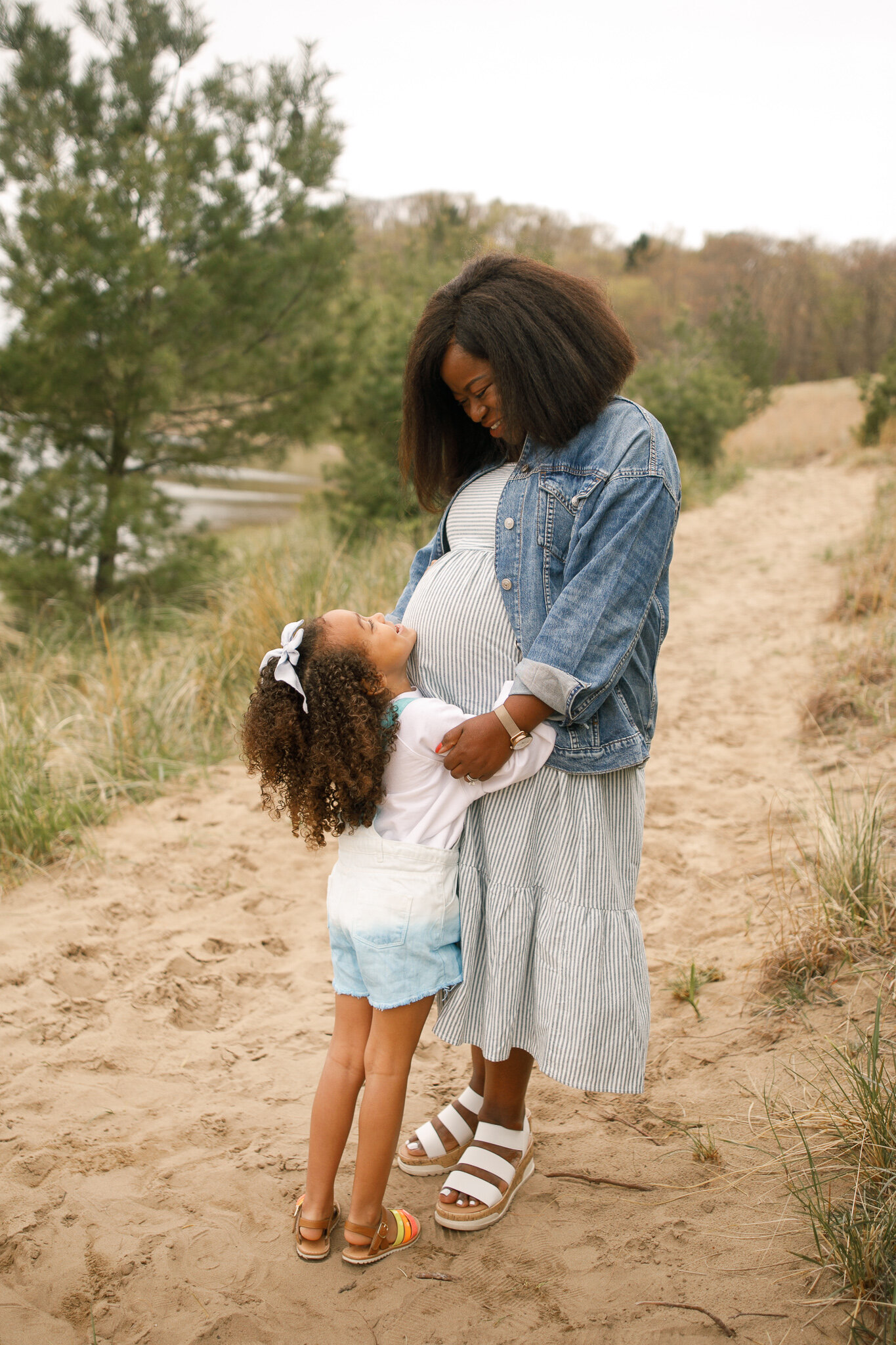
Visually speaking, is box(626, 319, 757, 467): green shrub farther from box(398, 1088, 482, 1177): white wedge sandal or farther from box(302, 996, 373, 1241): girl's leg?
box(302, 996, 373, 1241): girl's leg

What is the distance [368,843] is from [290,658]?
1.22 ft

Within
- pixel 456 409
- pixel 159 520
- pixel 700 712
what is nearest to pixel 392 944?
pixel 456 409

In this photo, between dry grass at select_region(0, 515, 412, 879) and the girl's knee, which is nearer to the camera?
the girl's knee

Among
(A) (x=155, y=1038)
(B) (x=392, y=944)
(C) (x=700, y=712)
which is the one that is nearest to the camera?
(B) (x=392, y=944)

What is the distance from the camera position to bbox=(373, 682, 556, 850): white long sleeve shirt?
1.69m

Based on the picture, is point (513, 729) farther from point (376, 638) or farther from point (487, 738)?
point (376, 638)

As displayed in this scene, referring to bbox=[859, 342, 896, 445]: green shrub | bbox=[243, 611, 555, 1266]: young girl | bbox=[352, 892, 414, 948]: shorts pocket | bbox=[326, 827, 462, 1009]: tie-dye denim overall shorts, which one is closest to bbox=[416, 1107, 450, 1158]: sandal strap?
bbox=[243, 611, 555, 1266]: young girl

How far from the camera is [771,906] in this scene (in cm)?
300

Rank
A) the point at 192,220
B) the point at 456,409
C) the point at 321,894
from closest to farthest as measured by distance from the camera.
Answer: the point at 456,409, the point at 321,894, the point at 192,220

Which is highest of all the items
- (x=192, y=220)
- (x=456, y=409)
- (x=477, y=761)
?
(x=192, y=220)

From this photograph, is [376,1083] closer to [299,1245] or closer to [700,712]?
[299,1245]

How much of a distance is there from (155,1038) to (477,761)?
1571mm

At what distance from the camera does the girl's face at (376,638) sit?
1729mm

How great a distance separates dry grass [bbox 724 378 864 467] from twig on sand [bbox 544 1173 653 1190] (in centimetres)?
1484
